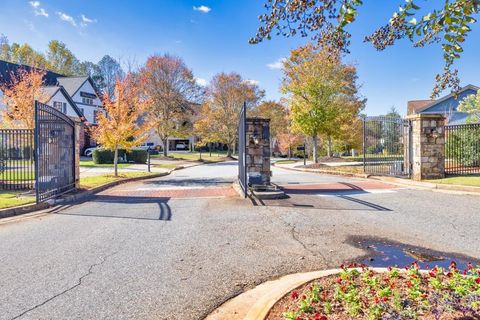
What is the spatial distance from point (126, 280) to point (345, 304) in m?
2.51

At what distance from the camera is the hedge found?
2711cm

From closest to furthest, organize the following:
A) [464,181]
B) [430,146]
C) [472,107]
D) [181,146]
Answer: [464,181] < [430,146] < [472,107] < [181,146]

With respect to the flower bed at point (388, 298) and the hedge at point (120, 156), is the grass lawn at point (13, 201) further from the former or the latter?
the hedge at point (120, 156)

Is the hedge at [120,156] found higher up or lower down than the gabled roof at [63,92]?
lower down

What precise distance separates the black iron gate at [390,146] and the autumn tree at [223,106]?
24.5 m

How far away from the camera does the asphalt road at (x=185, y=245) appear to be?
141 inches

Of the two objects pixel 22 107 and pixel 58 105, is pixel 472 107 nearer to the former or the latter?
pixel 22 107

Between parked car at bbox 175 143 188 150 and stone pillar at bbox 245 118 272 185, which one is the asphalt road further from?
parked car at bbox 175 143 188 150

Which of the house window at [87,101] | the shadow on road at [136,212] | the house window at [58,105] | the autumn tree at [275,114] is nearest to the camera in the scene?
the shadow on road at [136,212]

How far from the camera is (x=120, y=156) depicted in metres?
29.7

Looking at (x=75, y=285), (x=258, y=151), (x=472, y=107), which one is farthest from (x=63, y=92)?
(x=75, y=285)

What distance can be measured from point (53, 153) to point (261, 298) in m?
8.53

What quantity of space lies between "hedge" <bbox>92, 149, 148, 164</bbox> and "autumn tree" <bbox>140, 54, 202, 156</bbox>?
468 cm

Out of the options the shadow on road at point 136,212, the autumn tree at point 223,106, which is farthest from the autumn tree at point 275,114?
the shadow on road at point 136,212
